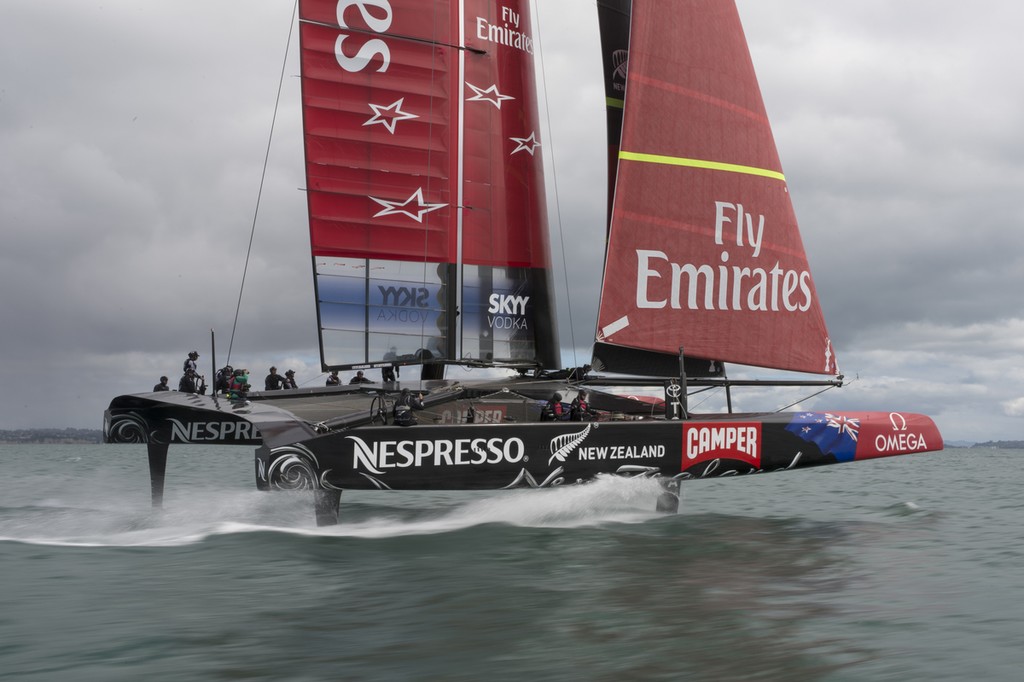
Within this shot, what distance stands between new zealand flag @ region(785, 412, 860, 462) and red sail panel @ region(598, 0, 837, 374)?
44.8 inches

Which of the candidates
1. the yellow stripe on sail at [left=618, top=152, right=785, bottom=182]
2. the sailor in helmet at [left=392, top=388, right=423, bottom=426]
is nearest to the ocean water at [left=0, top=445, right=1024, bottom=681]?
the sailor in helmet at [left=392, top=388, right=423, bottom=426]

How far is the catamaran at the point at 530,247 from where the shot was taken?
439 inches

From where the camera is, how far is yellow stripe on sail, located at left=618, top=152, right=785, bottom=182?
37.8 ft

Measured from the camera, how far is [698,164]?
11.8m

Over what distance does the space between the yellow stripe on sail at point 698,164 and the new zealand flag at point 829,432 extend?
123 inches

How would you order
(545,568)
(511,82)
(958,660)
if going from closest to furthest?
(958,660) → (545,568) → (511,82)

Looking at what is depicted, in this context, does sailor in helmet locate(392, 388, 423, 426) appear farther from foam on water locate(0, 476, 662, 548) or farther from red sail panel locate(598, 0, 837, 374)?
red sail panel locate(598, 0, 837, 374)

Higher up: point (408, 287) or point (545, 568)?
point (408, 287)

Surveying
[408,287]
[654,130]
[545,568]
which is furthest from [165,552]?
[654,130]

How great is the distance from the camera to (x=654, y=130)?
1163 cm

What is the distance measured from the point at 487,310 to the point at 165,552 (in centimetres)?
566

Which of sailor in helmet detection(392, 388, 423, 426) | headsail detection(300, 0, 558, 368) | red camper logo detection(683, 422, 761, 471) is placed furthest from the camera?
headsail detection(300, 0, 558, 368)

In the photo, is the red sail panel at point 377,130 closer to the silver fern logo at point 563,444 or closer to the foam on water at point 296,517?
the foam on water at point 296,517

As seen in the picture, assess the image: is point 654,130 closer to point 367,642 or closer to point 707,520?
point 707,520
